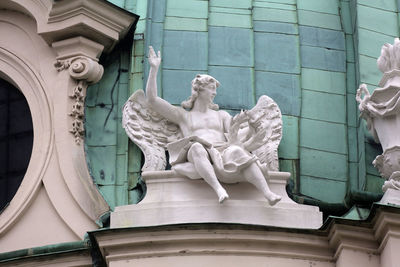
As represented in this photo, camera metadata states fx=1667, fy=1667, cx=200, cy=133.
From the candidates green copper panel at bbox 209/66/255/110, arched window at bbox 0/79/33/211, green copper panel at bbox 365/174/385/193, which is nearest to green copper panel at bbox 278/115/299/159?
green copper panel at bbox 209/66/255/110

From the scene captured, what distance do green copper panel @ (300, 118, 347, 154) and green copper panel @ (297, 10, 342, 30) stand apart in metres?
1.46

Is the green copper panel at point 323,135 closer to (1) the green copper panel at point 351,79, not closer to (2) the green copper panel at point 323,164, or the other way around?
(2) the green copper panel at point 323,164

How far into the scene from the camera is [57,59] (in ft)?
58.7

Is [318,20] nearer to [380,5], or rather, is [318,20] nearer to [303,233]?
[380,5]

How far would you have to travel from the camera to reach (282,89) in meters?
18.1

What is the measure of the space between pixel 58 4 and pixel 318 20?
121 inches

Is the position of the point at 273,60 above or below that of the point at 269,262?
above

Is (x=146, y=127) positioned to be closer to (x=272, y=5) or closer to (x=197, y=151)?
(x=197, y=151)

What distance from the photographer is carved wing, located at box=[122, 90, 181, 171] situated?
17.2 m

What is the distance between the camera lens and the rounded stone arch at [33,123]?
56.4ft

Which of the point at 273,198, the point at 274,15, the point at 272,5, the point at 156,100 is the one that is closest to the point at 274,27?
the point at 274,15

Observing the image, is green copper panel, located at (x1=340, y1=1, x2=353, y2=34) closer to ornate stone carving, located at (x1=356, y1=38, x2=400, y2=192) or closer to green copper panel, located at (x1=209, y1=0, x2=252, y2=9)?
green copper panel, located at (x1=209, y1=0, x2=252, y2=9)

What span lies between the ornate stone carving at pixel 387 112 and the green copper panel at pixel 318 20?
185cm

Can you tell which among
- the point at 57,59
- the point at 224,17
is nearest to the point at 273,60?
the point at 224,17
